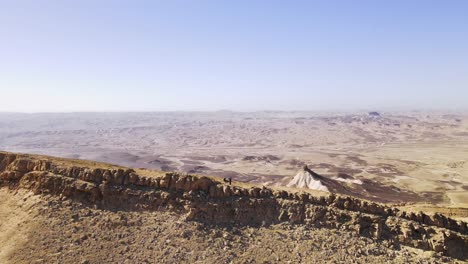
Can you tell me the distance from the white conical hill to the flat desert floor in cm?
582

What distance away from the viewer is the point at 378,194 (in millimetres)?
56688

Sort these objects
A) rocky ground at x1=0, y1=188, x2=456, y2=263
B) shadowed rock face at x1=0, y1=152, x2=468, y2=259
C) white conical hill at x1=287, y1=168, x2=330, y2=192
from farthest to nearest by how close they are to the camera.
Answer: white conical hill at x1=287, y1=168, x2=330, y2=192
shadowed rock face at x1=0, y1=152, x2=468, y2=259
rocky ground at x1=0, y1=188, x2=456, y2=263

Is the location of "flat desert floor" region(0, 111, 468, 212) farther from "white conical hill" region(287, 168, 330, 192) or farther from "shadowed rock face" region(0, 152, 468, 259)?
"shadowed rock face" region(0, 152, 468, 259)

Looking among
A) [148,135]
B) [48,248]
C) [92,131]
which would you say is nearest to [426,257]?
[48,248]

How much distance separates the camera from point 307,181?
54.7m

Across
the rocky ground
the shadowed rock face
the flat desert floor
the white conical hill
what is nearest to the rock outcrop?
the white conical hill

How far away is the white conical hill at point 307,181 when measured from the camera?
5212 cm

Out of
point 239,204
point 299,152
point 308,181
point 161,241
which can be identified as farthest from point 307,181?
point 299,152

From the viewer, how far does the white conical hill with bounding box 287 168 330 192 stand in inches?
2052

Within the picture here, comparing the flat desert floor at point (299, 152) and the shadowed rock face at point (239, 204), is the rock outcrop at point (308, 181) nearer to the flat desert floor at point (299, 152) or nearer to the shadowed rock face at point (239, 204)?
the flat desert floor at point (299, 152)

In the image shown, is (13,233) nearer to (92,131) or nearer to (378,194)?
(378,194)

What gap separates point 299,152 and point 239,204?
321ft

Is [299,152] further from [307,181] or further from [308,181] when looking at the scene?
[308,181]

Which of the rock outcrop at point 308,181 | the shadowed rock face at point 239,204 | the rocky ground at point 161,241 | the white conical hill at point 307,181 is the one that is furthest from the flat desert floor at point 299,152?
the rocky ground at point 161,241
